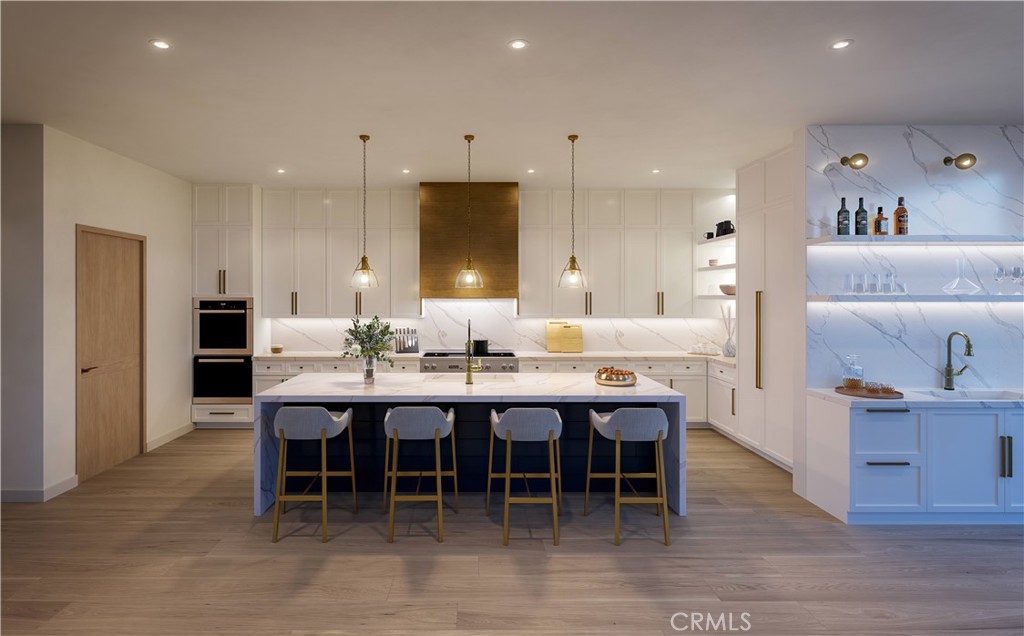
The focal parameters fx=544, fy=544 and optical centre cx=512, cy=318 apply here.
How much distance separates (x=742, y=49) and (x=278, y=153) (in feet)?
12.8

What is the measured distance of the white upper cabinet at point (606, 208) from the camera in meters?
6.48

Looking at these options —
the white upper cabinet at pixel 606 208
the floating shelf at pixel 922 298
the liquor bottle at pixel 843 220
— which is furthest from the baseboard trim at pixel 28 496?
the liquor bottle at pixel 843 220

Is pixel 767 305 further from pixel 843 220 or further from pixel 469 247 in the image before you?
pixel 469 247

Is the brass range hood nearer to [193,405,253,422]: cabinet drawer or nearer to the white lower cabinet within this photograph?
Answer: [193,405,253,422]: cabinet drawer

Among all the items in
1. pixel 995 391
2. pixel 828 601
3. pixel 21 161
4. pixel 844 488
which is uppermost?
pixel 21 161

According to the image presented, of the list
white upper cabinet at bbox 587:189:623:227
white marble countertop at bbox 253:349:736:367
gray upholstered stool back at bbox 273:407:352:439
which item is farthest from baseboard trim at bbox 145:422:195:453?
white upper cabinet at bbox 587:189:623:227

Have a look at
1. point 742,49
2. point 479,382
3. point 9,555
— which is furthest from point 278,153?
point 742,49

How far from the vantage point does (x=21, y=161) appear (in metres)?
4.07

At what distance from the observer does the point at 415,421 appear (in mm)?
3389

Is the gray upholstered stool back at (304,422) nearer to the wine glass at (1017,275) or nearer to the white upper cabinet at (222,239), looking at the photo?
the white upper cabinet at (222,239)

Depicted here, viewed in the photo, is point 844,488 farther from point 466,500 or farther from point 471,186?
point 471,186

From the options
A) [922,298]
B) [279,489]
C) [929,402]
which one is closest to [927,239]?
[922,298]

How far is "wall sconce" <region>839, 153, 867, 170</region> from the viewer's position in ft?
13.1

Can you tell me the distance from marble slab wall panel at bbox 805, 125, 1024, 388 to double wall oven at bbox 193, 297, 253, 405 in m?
5.70
